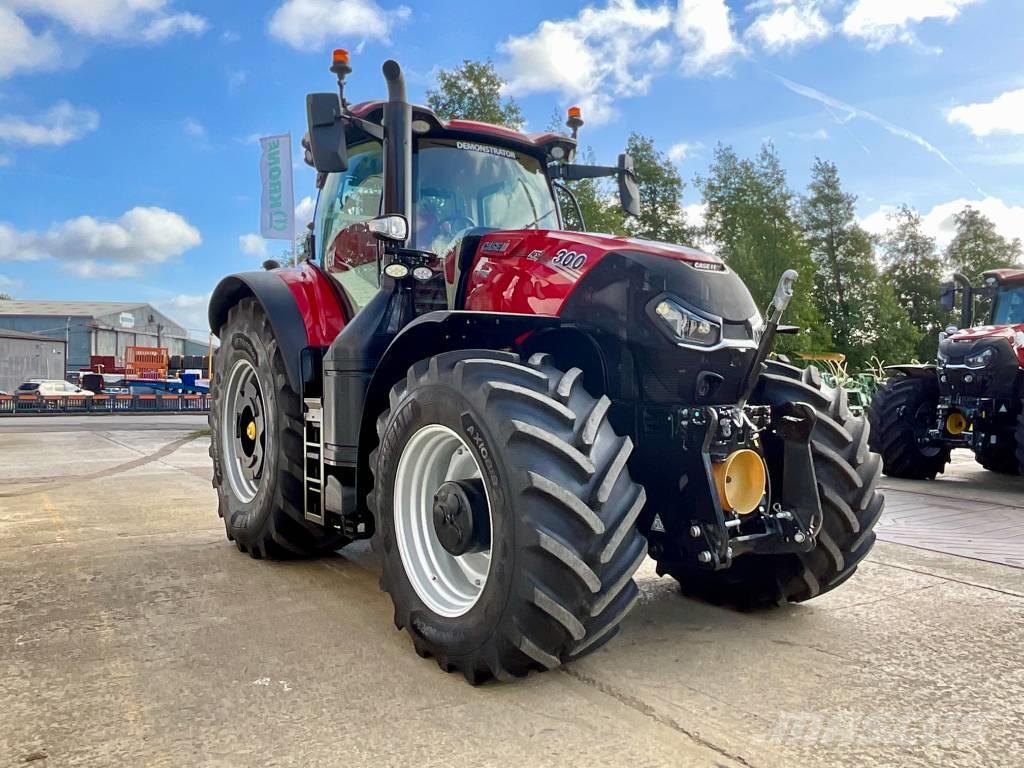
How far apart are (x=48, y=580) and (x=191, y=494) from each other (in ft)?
11.1

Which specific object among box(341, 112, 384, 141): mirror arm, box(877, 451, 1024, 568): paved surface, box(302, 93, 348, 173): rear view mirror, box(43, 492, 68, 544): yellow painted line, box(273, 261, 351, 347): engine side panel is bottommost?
box(877, 451, 1024, 568): paved surface

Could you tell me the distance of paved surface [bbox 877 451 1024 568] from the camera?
17.9 feet

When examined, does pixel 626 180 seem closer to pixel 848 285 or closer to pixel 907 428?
pixel 907 428

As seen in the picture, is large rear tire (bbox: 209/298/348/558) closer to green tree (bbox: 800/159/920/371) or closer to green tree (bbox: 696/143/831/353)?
green tree (bbox: 696/143/831/353)

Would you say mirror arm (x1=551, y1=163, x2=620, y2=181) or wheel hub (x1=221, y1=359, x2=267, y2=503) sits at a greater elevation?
mirror arm (x1=551, y1=163, x2=620, y2=181)

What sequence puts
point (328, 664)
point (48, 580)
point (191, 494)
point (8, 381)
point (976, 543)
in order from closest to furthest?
point (328, 664)
point (48, 580)
point (976, 543)
point (191, 494)
point (8, 381)

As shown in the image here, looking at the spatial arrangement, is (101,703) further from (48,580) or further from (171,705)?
(48,580)

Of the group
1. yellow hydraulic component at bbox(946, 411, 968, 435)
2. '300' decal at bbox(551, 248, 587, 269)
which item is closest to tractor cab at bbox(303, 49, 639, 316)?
'300' decal at bbox(551, 248, 587, 269)

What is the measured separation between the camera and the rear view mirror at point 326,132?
11.2 feet

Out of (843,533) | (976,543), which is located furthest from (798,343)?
(843,533)

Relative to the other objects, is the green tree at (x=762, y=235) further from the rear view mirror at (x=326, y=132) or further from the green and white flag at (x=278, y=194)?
the rear view mirror at (x=326, y=132)

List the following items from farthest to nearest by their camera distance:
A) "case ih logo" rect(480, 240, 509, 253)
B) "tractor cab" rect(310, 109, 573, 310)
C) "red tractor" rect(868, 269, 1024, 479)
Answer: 1. "red tractor" rect(868, 269, 1024, 479)
2. "tractor cab" rect(310, 109, 573, 310)
3. "case ih logo" rect(480, 240, 509, 253)

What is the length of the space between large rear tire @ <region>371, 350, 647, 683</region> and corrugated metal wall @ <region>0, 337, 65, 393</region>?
39918 millimetres

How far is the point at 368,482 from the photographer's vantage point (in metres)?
3.71
